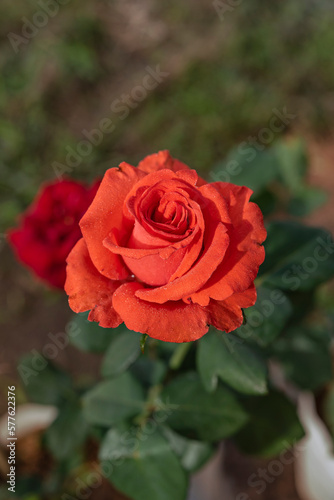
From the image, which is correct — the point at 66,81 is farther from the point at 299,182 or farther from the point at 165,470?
the point at 165,470

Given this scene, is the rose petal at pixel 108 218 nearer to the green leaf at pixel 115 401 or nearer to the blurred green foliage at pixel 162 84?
the green leaf at pixel 115 401

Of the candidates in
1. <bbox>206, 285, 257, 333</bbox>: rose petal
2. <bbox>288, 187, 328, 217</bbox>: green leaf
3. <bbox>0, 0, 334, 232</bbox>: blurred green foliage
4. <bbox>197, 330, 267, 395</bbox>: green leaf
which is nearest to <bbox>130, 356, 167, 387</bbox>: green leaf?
<bbox>197, 330, 267, 395</bbox>: green leaf

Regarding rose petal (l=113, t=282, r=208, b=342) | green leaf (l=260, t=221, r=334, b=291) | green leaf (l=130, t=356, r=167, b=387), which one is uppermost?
green leaf (l=260, t=221, r=334, b=291)

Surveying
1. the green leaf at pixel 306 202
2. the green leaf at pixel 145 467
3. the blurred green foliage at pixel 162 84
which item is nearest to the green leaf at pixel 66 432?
the green leaf at pixel 145 467

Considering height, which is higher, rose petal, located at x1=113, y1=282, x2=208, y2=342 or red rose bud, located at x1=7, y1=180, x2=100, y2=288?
rose petal, located at x1=113, y1=282, x2=208, y2=342

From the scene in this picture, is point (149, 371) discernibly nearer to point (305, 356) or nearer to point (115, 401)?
point (115, 401)

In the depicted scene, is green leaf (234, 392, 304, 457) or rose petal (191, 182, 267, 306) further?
green leaf (234, 392, 304, 457)

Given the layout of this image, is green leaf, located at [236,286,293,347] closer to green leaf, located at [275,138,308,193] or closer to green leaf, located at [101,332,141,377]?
green leaf, located at [101,332,141,377]
